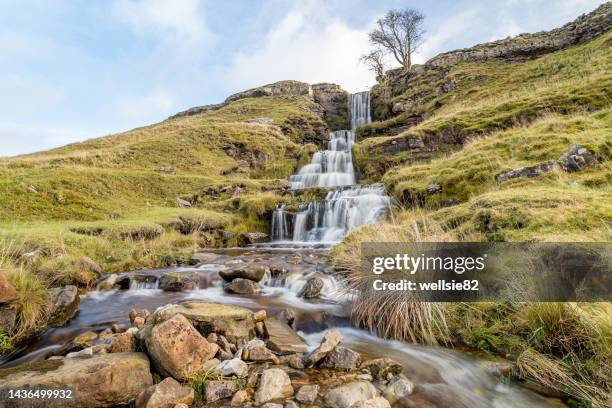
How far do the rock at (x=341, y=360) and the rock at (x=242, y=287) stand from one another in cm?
386

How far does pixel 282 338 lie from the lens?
4.81 metres

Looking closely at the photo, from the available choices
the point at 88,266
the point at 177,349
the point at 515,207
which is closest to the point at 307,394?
the point at 177,349

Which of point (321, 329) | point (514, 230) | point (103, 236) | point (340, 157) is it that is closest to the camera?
point (321, 329)

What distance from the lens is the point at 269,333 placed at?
489cm

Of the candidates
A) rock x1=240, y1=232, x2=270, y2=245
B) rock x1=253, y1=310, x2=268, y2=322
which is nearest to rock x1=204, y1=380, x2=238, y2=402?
rock x1=253, y1=310, x2=268, y2=322

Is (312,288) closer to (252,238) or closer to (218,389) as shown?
(218,389)

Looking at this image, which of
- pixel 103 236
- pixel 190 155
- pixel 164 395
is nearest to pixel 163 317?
pixel 164 395

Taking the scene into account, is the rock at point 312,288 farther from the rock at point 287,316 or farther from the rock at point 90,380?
the rock at point 90,380

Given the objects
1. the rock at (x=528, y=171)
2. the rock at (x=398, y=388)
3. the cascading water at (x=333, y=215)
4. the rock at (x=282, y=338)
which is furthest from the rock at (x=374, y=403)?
the cascading water at (x=333, y=215)

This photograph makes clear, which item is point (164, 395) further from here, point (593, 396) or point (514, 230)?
point (514, 230)

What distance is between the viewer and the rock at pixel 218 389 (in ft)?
10.8

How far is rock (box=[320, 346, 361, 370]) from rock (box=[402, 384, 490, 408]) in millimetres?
748

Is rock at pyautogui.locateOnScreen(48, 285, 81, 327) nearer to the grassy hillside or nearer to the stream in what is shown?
the stream

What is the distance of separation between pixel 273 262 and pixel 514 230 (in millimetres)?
6646
